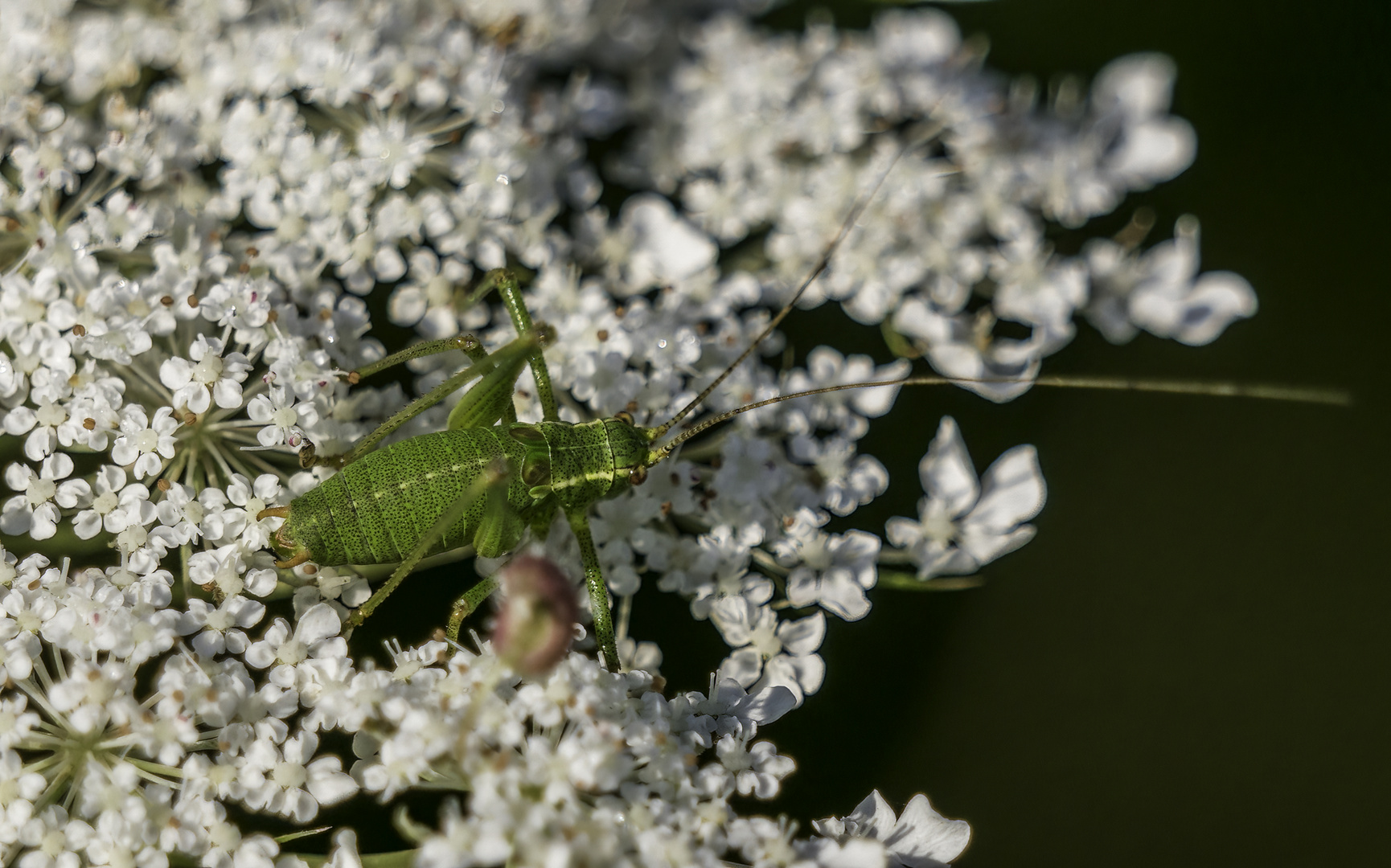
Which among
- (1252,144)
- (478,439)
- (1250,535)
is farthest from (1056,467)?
(478,439)

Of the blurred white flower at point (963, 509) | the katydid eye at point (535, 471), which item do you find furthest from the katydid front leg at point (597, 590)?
the blurred white flower at point (963, 509)

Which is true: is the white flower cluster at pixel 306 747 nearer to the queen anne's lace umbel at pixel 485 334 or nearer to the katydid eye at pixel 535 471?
the queen anne's lace umbel at pixel 485 334

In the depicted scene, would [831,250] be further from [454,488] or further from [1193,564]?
[1193,564]

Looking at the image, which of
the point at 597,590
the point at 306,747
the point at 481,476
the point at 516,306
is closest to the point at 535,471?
the point at 481,476

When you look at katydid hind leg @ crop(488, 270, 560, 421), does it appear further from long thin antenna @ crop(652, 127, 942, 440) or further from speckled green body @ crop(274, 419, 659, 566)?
long thin antenna @ crop(652, 127, 942, 440)

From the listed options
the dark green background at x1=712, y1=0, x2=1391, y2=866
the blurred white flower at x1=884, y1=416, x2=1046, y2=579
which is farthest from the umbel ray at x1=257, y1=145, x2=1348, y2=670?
the dark green background at x1=712, y1=0, x2=1391, y2=866

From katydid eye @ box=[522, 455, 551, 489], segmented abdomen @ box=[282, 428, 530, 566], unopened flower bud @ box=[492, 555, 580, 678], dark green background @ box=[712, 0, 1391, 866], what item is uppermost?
unopened flower bud @ box=[492, 555, 580, 678]

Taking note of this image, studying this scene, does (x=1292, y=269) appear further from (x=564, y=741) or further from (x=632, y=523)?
(x=564, y=741)
